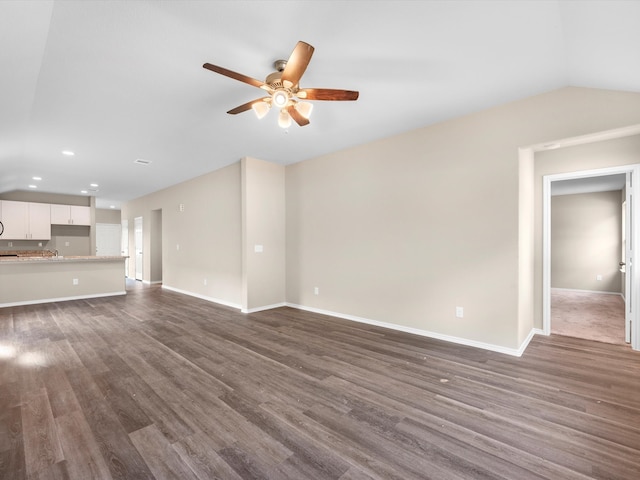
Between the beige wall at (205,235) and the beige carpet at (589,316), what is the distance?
516 centimetres

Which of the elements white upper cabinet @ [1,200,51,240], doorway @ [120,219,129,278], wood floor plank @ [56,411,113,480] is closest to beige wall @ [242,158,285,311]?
wood floor plank @ [56,411,113,480]

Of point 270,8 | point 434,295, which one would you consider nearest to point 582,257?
point 434,295

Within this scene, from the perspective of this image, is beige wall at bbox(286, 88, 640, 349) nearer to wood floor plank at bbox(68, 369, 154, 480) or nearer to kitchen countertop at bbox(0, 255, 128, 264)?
wood floor plank at bbox(68, 369, 154, 480)

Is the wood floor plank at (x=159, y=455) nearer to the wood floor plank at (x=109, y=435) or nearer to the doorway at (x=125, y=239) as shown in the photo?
the wood floor plank at (x=109, y=435)

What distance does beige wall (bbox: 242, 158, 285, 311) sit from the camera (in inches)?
194

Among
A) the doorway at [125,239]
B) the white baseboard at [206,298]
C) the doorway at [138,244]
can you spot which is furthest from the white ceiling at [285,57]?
the doorway at [125,239]

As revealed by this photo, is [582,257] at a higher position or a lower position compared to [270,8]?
lower

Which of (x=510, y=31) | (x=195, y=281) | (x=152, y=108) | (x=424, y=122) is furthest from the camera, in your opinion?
(x=195, y=281)

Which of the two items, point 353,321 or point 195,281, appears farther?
point 195,281

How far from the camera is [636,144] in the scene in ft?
10.2

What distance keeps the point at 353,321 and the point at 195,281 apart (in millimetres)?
3951

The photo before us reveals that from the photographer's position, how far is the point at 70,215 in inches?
314

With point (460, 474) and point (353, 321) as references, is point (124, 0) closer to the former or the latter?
point (460, 474)

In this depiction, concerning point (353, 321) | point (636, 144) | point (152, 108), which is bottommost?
point (353, 321)
